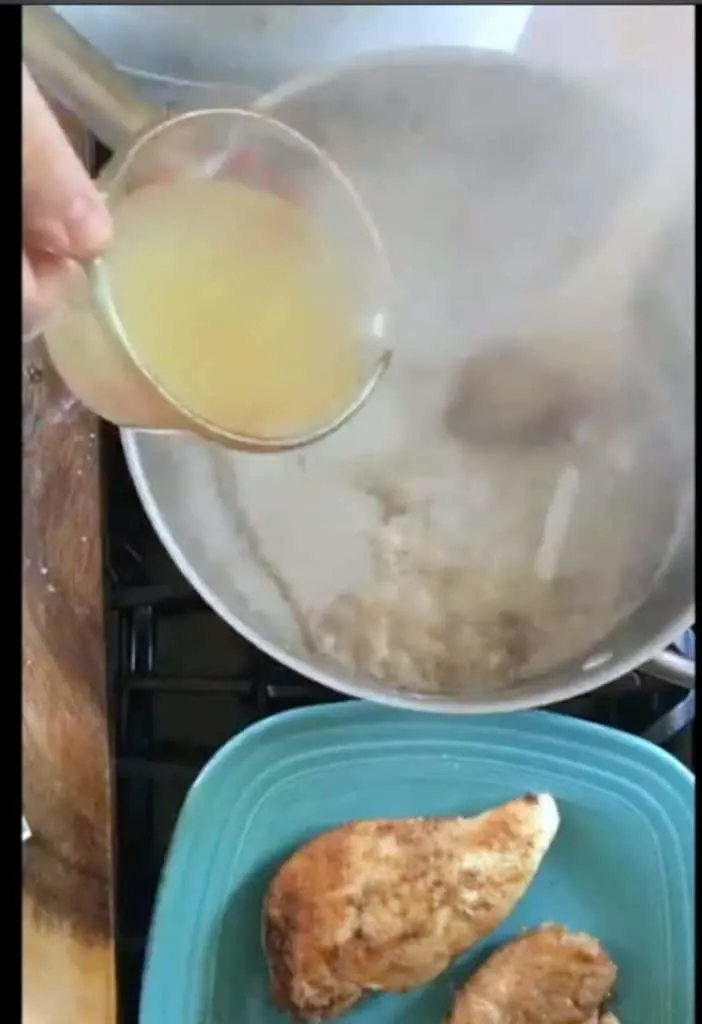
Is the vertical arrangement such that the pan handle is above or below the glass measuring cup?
below

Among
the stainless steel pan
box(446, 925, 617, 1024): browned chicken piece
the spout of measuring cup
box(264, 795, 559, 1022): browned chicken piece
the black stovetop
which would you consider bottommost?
box(446, 925, 617, 1024): browned chicken piece

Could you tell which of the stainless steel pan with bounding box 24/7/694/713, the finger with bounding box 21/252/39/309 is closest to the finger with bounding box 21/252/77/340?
the finger with bounding box 21/252/39/309

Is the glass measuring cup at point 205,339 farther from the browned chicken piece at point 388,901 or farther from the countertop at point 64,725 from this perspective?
the browned chicken piece at point 388,901

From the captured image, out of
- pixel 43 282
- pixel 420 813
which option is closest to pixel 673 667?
pixel 420 813

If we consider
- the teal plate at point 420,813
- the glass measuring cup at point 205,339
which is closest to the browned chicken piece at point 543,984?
the teal plate at point 420,813

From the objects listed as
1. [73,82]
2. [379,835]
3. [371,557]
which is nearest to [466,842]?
[379,835]

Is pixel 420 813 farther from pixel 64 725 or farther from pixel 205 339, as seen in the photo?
pixel 205 339

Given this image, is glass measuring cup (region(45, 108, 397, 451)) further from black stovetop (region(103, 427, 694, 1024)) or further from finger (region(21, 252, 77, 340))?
black stovetop (region(103, 427, 694, 1024))
